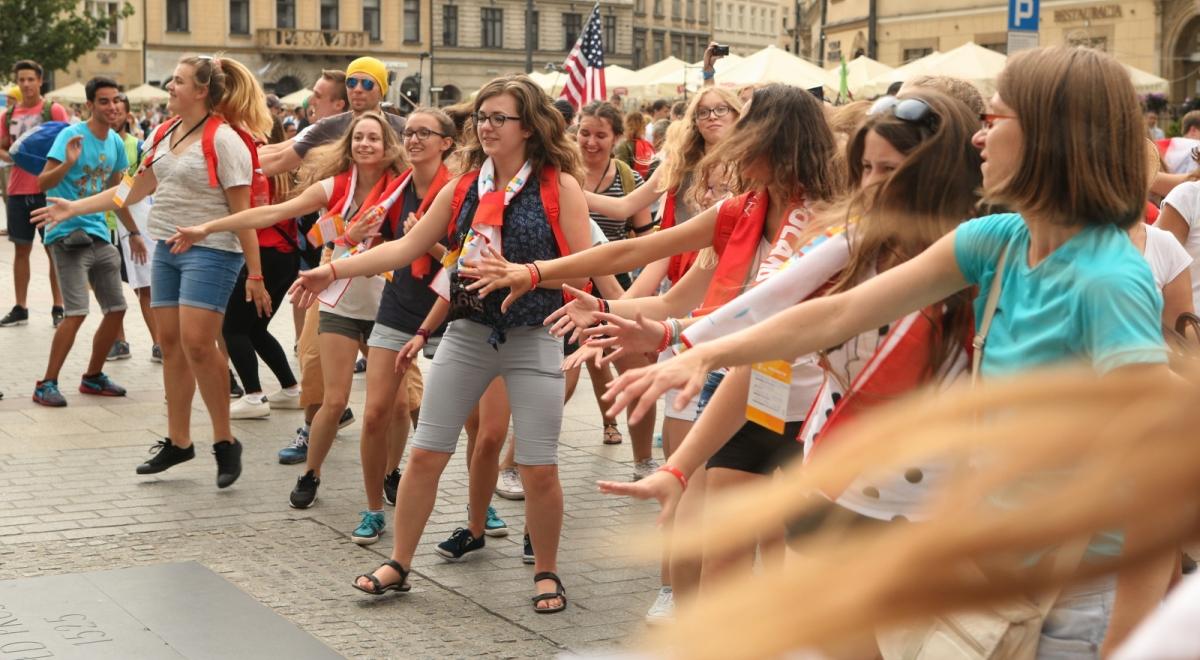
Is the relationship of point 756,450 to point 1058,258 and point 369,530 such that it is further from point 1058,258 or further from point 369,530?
point 369,530

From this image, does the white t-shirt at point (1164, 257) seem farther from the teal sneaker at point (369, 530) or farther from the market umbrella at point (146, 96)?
the market umbrella at point (146, 96)

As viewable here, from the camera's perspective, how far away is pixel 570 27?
100125 millimetres

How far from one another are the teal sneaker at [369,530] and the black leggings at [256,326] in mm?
3028

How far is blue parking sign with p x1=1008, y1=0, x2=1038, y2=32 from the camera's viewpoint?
9148mm

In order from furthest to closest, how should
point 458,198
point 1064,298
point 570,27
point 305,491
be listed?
point 570,27 < point 305,491 < point 458,198 < point 1064,298

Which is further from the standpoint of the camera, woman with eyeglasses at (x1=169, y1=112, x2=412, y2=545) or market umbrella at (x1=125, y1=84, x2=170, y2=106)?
market umbrella at (x1=125, y1=84, x2=170, y2=106)

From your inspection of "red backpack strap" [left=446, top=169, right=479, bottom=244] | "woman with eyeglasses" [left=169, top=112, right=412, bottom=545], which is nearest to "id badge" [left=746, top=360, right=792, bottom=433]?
"red backpack strap" [left=446, top=169, right=479, bottom=244]

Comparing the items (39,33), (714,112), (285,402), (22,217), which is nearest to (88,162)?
(22,217)

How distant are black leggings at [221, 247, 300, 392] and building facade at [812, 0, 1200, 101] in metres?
23.8

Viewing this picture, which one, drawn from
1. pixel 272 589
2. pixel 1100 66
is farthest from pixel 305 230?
pixel 1100 66

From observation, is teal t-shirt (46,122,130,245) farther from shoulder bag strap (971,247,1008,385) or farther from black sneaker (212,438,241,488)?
shoulder bag strap (971,247,1008,385)

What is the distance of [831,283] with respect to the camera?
3.30 m

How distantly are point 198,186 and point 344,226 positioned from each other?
879 millimetres

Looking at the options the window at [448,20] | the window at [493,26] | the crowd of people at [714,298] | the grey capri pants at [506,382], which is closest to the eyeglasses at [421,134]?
the crowd of people at [714,298]
